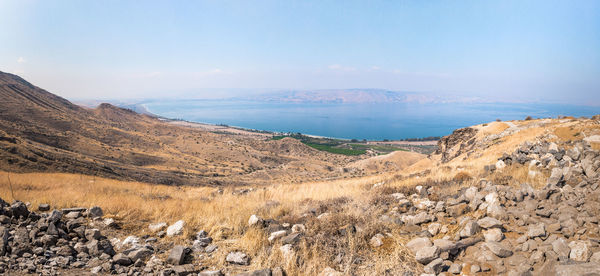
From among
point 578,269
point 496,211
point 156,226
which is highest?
point 578,269

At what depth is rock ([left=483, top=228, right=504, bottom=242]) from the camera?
4.23m

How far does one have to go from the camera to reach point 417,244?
14.6 feet

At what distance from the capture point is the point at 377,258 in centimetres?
422

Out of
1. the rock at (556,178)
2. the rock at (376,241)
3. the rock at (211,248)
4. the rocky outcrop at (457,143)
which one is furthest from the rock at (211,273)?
the rocky outcrop at (457,143)

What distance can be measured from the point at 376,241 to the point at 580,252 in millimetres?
2597

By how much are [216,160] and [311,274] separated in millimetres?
61992

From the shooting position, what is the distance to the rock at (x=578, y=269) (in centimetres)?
285

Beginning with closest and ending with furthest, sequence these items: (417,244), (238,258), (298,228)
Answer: (238,258) → (417,244) → (298,228)

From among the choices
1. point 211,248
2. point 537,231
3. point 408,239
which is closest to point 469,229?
point 537,231

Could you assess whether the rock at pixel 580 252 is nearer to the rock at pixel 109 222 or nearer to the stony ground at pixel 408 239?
→ the stony ground at pixel 408 239

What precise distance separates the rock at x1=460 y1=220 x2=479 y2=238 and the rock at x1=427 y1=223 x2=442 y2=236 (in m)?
0.50

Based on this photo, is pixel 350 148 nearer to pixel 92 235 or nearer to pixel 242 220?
pixel 242 220

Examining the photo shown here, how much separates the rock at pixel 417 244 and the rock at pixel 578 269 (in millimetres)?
1573

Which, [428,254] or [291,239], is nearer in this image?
[428,254]
